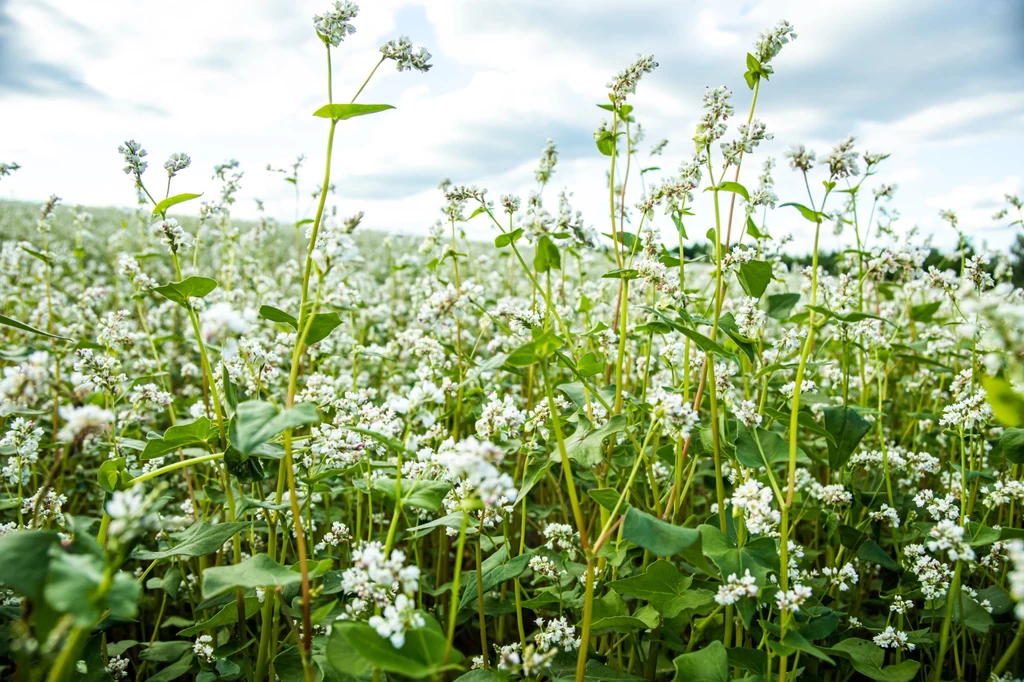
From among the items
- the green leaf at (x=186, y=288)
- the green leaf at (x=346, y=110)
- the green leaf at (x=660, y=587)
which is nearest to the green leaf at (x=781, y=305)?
the green leaf at (x=660, y=587)

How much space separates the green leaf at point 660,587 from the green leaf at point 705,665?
19 cm

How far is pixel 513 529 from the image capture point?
3516mm

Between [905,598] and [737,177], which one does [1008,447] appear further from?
[737,177]

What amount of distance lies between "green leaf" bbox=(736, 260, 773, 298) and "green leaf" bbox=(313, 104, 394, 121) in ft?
4.56

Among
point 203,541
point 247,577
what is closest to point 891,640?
point 247,577

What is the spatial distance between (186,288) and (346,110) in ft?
2.71

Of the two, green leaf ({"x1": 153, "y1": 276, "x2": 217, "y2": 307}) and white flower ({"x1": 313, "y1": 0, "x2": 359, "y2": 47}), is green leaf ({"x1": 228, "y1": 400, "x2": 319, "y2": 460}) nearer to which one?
green leaf ({"x1": 153, "y1": 276, "x2": 217, "y2": 307})

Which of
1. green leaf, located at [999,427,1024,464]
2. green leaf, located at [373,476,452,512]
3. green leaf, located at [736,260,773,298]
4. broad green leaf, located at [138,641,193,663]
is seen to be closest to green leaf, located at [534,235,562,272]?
green leaf, located at [736,260,773,298]

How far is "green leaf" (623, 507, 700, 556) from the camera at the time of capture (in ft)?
5.08

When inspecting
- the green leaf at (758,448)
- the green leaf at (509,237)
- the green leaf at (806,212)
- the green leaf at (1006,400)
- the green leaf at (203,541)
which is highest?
the green leaf at (806,212)

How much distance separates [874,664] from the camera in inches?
83.0

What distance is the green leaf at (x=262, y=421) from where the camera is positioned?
50.0 inches

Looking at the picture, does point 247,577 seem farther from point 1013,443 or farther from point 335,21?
point 1013,443

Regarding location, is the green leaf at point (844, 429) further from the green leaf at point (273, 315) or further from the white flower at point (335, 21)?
the white flower at point (335, 21)
